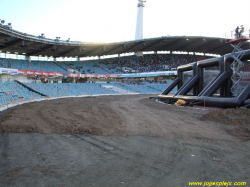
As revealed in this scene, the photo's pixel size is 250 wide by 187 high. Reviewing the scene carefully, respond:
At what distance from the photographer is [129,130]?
8047mm

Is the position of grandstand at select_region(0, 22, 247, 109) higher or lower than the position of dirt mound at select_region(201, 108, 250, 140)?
higher

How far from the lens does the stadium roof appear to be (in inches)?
1385

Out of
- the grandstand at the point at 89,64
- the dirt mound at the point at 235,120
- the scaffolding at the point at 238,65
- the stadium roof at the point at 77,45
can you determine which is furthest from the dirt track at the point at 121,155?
the stadium roof at the point at 77,45

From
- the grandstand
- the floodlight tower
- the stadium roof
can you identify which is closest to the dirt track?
the grandstand

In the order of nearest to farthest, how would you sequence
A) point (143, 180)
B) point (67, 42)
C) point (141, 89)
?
1. point (143, 180)
2. point (67, 42)
3. point (141, 89)

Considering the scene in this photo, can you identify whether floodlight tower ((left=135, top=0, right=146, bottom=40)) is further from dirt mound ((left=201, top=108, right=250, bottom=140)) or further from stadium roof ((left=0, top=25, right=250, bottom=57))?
dirt mound ((left=201, top=108, right=250, bottom=140))

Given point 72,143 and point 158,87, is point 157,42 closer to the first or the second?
point 158,87

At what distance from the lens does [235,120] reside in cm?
965

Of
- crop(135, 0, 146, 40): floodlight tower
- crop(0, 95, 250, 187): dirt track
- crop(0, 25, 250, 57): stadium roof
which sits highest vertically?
crop(135, 0, 146, 40): floodlight tower

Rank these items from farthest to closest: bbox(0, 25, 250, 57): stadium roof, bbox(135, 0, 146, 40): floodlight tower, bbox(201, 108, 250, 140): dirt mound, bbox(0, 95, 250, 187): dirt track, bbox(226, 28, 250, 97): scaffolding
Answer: bbox(135, 0, 146, 40): floodlight tower < bbox(0, 25, 250, 57): stadium roof < bbox(226, 28, 250, 97): scaffolding < bbox(201, 108, 250, 140): dirt mound < bbox(0, 95, 250, 187): dirt track

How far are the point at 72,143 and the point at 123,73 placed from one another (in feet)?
162

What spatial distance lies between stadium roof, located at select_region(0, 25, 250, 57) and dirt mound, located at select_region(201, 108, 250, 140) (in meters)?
32.2

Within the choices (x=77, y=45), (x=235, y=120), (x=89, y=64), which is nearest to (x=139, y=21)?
(x=89, y=64)

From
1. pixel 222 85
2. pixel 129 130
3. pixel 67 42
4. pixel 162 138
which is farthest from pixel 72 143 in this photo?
pixel 67 42
